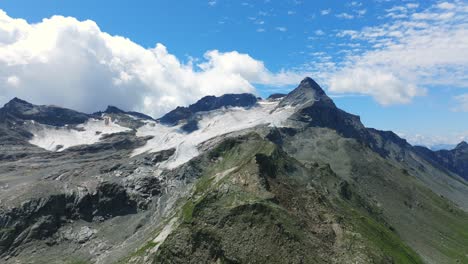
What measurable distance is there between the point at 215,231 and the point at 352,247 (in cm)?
4771

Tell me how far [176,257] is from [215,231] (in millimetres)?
16198

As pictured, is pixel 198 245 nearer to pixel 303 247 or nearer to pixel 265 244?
pixel 265 244

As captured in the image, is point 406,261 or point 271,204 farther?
point 406,261

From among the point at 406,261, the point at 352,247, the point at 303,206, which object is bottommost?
the point at 406,261

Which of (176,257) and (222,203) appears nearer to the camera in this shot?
(176,257)

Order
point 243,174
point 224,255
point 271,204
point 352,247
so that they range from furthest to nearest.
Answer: point 243,174
point 271,204
point 352,247
point 224,255

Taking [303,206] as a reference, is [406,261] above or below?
below

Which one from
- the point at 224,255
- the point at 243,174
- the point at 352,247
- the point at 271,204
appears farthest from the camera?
the point at 243,174

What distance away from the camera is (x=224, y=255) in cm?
14738

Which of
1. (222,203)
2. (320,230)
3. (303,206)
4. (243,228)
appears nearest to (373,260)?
(320,230)

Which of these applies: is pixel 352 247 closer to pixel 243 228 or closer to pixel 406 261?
pixel 243 228

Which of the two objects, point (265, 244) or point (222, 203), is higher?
point (222, 203)

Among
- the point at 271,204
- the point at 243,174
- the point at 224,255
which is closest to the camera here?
the point at 224,255

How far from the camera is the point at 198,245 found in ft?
494
